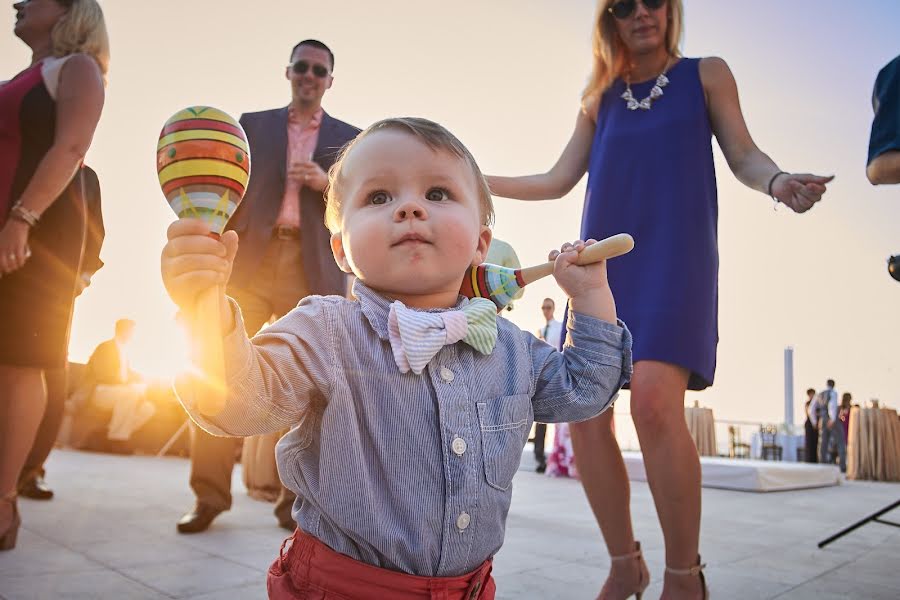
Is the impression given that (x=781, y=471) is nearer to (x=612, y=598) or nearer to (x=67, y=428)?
(x=612, y=598)

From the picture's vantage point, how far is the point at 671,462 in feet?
5.55

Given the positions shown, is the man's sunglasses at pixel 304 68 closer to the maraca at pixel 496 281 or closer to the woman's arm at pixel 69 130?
the woman's arm at pixel 69 130

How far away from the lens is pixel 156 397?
8.57 m

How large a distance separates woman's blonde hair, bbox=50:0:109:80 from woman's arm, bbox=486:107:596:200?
5.03 feet

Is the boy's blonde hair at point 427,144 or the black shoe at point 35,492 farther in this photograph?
the black shoe at point 35,492

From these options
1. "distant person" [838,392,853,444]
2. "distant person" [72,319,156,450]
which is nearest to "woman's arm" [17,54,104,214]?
"distant person" [72,319,156,450]

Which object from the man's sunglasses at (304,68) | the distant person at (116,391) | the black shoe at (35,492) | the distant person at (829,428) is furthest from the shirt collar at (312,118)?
the distant person at (829,428)

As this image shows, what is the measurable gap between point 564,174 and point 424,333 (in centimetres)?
125

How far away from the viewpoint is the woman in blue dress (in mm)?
1691

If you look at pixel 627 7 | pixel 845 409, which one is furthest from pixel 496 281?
pixel 845 409

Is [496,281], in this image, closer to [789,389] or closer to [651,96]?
[651,96]

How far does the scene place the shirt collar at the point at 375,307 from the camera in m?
1.09

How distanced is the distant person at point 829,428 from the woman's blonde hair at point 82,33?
12.4 metres

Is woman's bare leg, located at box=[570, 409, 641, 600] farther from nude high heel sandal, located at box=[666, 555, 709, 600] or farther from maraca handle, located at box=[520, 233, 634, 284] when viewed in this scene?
maraca handle, located at box=[520, 233, 634, 284]
